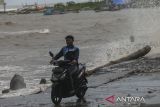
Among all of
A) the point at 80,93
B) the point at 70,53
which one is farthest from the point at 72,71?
the point at 80,93

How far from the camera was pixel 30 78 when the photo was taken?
2022cm

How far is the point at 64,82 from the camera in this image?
11578mm

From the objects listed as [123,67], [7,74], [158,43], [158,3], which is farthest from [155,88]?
[158,3]

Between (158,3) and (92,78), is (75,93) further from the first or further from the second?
(158,3)

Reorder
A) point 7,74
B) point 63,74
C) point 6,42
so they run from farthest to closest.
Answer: point 6,42 < point 7,74 < point 63,74

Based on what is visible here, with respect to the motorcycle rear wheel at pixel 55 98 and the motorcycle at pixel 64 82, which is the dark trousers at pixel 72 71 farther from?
the motorcycle rear wheel at pixel 55 98

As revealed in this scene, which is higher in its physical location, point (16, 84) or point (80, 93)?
point (80, 93)

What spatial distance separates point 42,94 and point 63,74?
8.82ft

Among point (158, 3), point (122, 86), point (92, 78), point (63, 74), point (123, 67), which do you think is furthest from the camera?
point (158, 3)

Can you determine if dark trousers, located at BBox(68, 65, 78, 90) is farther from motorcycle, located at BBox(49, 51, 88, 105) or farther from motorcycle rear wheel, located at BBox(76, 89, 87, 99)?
motorcycle rear wheel, located at BBox(76, 89, 87, 99)

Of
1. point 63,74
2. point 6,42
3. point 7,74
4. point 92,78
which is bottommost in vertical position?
point 6,42

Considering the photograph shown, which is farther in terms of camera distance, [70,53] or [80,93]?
[80,93]

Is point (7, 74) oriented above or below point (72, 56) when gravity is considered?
below

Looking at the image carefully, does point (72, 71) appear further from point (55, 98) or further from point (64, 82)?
point (55, 98)
